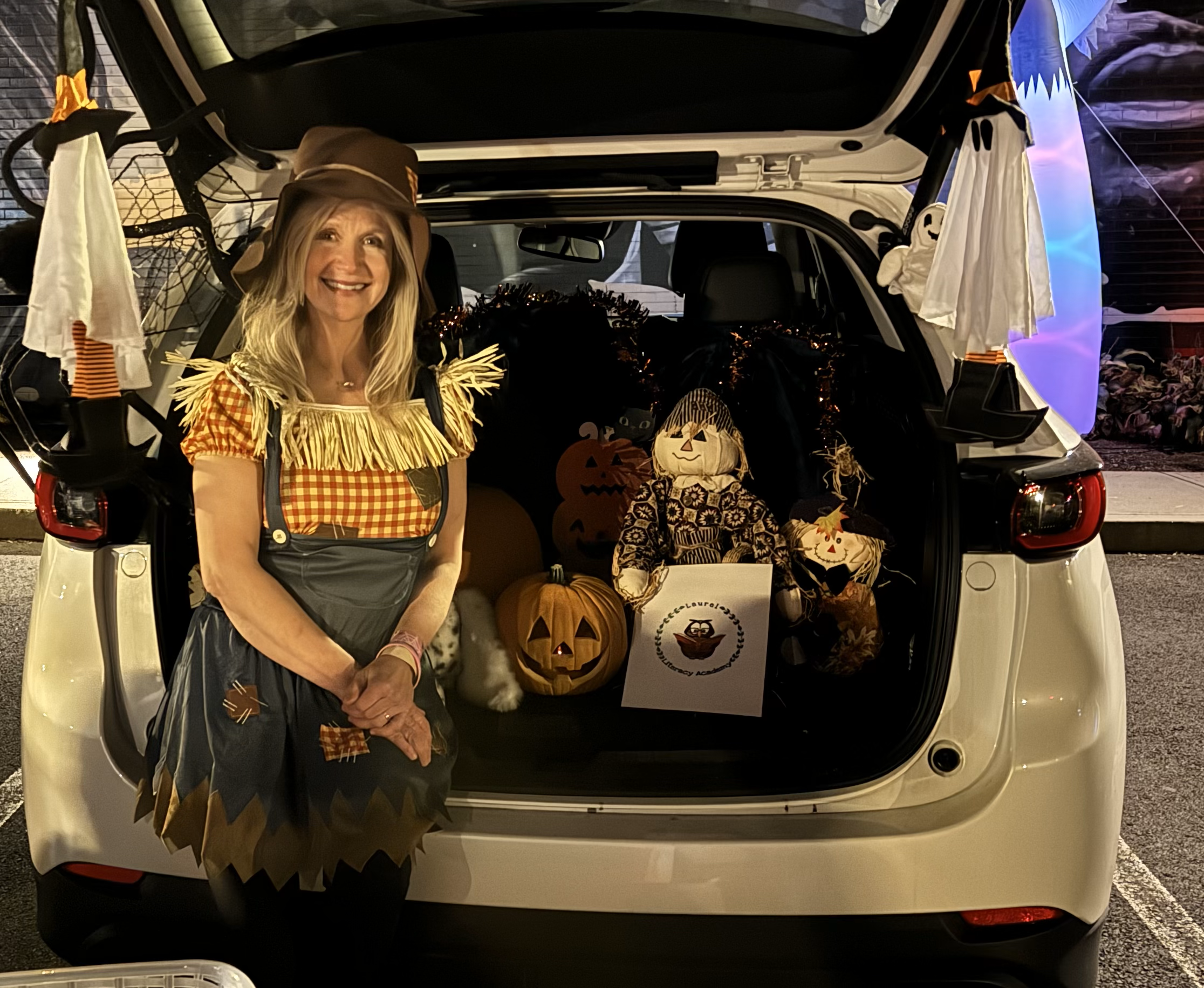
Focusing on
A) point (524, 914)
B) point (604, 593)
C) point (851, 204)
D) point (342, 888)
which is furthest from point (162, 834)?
point (851, 204)

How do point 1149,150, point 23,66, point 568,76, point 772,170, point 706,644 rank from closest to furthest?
point 568,76, point 772,170, point 706,644, point 23,66, point 1149,150

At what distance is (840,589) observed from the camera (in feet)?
8.20

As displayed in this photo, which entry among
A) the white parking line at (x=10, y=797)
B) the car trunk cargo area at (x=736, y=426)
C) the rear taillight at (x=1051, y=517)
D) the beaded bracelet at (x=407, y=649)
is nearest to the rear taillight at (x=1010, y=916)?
the car trunk cargo area at (x=736, y=426)

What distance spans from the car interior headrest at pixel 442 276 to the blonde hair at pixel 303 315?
1.07 m

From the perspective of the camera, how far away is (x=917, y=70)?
6.47ft

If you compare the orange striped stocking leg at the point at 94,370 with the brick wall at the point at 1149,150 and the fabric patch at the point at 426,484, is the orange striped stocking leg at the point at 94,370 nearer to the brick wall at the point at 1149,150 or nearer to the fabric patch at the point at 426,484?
the fabric patch at the point at 426,484

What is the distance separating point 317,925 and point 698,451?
125 cm

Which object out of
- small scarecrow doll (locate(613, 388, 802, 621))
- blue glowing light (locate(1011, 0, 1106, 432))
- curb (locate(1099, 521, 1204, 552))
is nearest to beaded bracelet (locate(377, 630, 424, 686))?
small scarecrow doll (locate(613, 388, 802, 621))

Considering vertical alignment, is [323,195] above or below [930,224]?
above

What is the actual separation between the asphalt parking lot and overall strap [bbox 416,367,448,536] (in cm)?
150

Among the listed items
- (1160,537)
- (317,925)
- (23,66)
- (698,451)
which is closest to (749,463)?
(698,451)

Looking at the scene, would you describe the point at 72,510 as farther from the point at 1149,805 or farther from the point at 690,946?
the point at 1149,805

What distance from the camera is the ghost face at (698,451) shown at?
2.50m

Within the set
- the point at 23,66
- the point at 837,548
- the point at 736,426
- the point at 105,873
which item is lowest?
the point at 105,873
